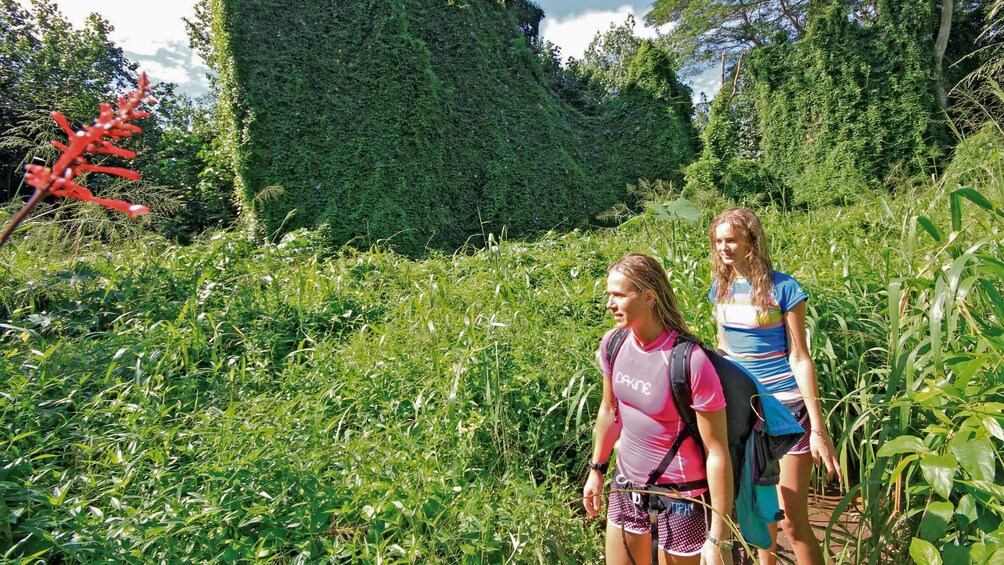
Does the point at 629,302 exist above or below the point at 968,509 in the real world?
above

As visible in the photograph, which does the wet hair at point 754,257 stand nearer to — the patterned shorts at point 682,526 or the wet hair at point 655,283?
the wet hair at point 655,283

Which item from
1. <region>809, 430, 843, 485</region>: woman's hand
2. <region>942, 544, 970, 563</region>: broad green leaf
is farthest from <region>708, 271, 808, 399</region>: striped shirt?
<region>942, 544, 970, 563</region>: broad green leaf

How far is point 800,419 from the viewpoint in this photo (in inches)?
80.1

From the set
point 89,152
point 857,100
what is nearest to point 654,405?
point 89,152

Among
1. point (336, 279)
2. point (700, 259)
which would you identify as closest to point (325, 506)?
point (336, 279)

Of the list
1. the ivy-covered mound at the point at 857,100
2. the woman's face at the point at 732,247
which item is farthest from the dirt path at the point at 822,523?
the ivy-covered mound at the point at 857,100

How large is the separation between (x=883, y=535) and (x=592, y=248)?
3.79 m

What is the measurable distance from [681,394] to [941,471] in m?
0.59

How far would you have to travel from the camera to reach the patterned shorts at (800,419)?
2000mm

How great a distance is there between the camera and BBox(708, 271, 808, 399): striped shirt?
80.7 inches

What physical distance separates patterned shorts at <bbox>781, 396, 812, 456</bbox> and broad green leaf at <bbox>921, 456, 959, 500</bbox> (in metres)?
0.77

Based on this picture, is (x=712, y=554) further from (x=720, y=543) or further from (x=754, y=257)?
(x=754, y=257)

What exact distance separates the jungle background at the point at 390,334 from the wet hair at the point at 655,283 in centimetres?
63

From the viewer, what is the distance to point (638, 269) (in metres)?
1.65
